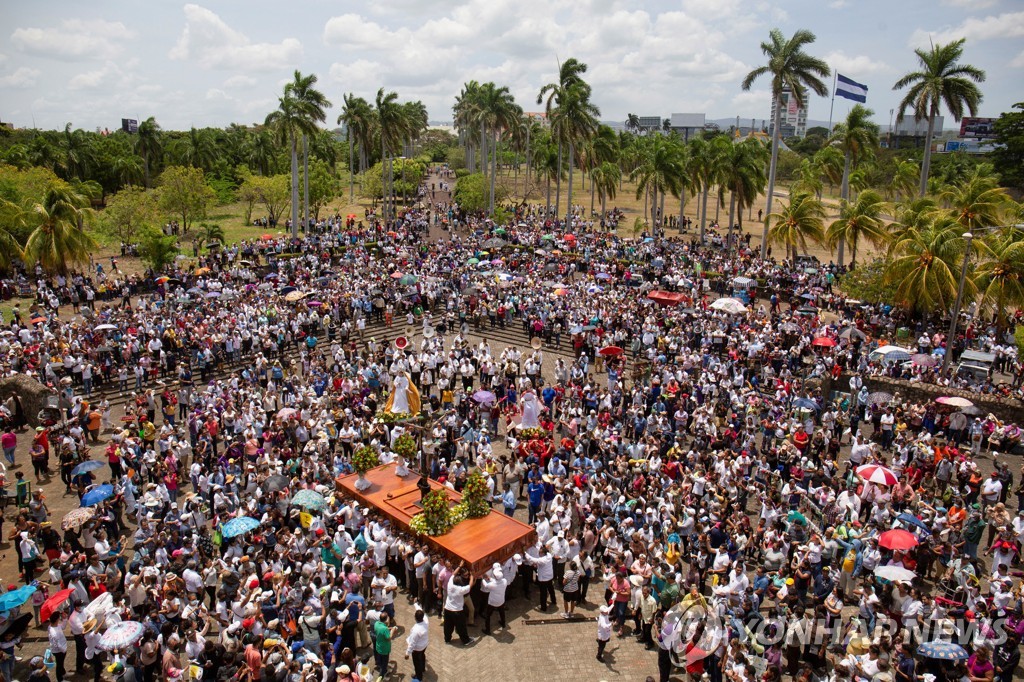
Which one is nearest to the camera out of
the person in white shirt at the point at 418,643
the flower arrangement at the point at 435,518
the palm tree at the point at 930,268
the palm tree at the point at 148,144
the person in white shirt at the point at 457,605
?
the person in white shirt at the point at 418,643

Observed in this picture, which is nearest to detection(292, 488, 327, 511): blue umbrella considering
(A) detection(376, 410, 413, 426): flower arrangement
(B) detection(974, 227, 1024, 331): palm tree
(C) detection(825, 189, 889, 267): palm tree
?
(A) detection(376, 410, 413, 426): flower arrangement

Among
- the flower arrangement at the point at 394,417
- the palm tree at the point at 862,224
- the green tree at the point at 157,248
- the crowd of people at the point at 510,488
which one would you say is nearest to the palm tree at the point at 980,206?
the palm tree at the point at 862,224

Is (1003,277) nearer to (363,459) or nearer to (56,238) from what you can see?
(363,459)

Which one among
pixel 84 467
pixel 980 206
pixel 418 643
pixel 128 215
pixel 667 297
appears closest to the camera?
pixel 418 643

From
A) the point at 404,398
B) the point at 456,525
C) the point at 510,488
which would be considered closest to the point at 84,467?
the point at 404,398

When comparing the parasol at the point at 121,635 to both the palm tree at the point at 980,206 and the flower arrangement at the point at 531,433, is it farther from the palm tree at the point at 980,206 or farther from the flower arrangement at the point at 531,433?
the palm tree at the point at 980,206

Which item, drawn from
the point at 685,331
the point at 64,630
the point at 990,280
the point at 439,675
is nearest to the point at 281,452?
the point at 64,630

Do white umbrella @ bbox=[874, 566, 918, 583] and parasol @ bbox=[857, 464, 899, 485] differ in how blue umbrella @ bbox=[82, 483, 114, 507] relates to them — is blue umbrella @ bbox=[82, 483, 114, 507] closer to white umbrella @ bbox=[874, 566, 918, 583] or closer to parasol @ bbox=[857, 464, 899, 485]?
white umbrella @ bbox=[874, 566, 918, 583]
